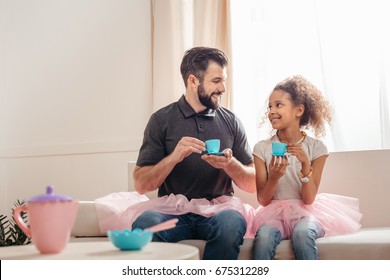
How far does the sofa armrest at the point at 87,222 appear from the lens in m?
2.22

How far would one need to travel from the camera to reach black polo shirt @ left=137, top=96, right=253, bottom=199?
6.94 feet

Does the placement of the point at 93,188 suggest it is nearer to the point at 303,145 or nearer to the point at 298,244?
the point at 303,145

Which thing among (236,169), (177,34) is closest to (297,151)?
(236,169)

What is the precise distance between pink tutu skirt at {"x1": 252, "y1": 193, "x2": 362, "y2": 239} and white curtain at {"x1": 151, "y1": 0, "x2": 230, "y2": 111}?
1.36 meters

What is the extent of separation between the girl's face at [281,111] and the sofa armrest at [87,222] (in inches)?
30.1

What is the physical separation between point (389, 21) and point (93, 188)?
199cm

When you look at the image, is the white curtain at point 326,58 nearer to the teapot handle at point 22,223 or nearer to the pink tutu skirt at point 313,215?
the pink tutu skirt at point 313,215

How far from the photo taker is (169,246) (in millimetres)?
1278

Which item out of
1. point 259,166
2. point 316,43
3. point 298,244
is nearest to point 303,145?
point 259,166

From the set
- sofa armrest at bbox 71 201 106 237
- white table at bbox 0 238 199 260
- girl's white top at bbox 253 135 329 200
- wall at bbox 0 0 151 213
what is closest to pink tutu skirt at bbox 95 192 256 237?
sofa armrest at bbox 71 201 106 237

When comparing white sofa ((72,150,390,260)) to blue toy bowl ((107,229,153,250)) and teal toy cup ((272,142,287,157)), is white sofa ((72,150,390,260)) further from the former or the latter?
blue toy bowl ((107,229,153,250))

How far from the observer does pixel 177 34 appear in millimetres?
3361

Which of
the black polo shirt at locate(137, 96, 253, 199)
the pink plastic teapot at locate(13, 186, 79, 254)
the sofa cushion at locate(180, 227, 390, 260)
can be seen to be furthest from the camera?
the black polo shirt at locate(137, 96, 253, 199)

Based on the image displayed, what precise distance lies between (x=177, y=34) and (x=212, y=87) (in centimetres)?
128
